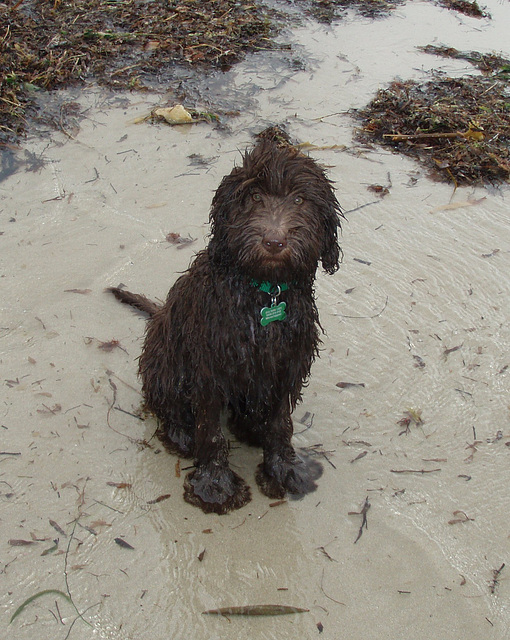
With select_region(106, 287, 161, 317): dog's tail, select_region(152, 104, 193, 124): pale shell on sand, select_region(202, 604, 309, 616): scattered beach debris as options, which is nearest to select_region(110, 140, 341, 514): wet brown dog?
select_region(202, 604, 309, 616): scattered beach debris

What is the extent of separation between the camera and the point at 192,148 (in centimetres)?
591

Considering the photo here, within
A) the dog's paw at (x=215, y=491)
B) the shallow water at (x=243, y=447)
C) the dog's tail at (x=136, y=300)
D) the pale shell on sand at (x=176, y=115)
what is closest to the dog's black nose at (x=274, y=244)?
the dog's paw at (x=215, y=491)

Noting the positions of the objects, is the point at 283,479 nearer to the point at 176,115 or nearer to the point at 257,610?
the point at 257,610

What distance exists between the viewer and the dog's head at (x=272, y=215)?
95.6 inches

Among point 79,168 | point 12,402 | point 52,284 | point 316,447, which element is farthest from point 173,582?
point 79,168

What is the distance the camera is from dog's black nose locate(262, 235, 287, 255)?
2.38 metres

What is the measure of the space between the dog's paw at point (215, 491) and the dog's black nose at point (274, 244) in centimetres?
133

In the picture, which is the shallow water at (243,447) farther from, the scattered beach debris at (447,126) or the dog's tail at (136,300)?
the scattered beach debris at (447,126)

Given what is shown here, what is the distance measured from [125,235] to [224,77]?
10.0 feet

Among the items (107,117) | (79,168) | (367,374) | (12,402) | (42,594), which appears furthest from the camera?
(107,117)

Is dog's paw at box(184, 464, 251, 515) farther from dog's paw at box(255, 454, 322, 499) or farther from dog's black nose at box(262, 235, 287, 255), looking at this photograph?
dog's black nose at box(262, 235, 287, 255)

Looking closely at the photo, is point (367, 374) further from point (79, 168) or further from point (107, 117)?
point (107, 117)

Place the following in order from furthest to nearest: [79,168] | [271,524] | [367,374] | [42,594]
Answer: [79,168] → [367,374] → [271,524] → [42,594]

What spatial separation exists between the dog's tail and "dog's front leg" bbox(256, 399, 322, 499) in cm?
128
